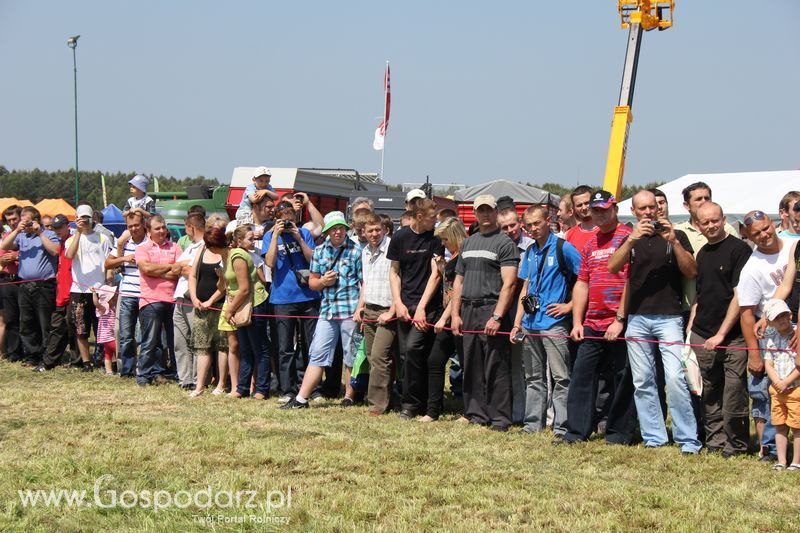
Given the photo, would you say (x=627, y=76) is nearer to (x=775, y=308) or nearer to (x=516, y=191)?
(x=516, y=191)

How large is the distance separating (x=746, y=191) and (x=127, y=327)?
14043 mm

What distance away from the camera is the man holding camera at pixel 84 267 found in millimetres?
11445

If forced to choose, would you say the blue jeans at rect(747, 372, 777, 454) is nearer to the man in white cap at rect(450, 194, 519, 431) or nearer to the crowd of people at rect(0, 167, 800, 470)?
the crowd of people at rect(0, 167, 800, 470)

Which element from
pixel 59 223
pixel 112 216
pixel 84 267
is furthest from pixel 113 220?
pixel 84 267

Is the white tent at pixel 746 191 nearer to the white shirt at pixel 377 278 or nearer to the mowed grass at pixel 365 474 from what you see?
the white shirt at pixel 377 278

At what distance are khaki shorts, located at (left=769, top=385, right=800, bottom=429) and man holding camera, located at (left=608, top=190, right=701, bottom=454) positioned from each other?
0.72 m

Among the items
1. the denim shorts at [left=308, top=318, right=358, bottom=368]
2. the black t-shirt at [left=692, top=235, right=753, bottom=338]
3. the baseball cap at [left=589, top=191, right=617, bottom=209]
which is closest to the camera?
the black t-shirt at [left=692, top=235, right=753, bottom=338]

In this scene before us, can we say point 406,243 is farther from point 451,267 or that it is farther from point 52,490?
point 52,490

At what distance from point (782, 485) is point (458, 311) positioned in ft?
10.7

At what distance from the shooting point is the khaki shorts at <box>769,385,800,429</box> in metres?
6.11

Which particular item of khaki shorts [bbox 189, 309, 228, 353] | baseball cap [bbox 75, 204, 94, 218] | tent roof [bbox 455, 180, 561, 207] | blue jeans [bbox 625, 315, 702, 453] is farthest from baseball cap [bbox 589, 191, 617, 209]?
tent roof [bbox 455, 180, 561, 207]

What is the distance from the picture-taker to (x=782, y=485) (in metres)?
5.76

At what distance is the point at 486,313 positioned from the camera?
8.04m

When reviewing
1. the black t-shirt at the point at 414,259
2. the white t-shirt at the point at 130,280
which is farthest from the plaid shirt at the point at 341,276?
the white t-shirt at the point at 130,280
